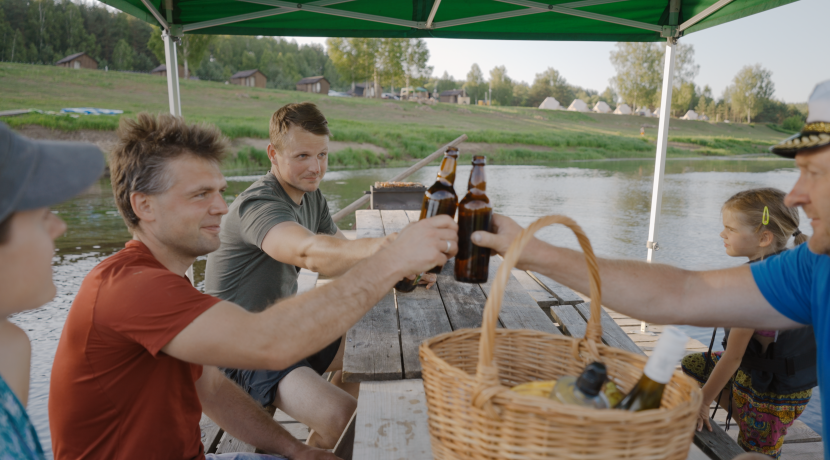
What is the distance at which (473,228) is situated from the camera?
62.0 inches

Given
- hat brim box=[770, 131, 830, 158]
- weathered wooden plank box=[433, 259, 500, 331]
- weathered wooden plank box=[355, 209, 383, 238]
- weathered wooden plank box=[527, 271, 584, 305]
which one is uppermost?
hat brim box=[770, 131, 830, 158]

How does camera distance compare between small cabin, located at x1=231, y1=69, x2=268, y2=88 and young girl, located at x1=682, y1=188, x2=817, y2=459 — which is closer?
young girl, located at x1=682, y1=188, x2=817, y2=459

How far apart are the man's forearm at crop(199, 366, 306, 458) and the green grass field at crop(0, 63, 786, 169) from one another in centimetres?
1888

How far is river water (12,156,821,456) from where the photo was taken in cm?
457

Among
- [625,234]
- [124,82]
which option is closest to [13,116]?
[124,82]

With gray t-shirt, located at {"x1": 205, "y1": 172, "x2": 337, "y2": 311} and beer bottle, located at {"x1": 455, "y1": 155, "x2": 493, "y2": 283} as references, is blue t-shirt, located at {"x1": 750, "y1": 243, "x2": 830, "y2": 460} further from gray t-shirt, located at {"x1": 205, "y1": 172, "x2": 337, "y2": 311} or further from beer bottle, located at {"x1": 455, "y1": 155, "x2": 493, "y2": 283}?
gray t-shirt, located at {"x1": 205, "y1": 172, "x2": 337, "y2": 311}

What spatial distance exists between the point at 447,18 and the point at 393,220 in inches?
68.4

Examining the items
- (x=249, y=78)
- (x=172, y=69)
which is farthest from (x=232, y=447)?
(x=249, y=78)

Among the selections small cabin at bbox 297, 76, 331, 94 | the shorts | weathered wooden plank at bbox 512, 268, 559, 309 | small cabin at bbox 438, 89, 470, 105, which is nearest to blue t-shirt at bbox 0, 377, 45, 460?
the shorts

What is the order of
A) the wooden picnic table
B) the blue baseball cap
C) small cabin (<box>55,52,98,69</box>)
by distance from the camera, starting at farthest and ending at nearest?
small cabin (<box>55,52,98,69</box>)
the wooden picnic table
the blue baseball cap

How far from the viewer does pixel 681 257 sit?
25.2 ft

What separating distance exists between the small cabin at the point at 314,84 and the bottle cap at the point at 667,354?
6455 cm

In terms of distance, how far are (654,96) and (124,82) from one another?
1850 inches

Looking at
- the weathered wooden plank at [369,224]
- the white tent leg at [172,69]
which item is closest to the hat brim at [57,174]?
the weathered wooden plank at [369,224]
